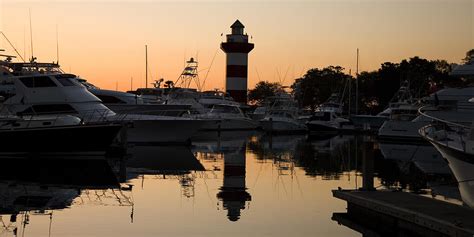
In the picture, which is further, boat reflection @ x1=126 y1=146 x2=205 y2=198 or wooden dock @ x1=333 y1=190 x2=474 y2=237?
boat reflection @ x1=126 y1=146 x2=205 y2=198

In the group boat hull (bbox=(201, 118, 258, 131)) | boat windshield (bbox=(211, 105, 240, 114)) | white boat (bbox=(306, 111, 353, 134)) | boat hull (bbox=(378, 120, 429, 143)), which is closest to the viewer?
boat hull (bbox=(378, 120, 429, 143))

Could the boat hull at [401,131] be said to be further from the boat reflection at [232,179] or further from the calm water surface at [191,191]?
the calm water surface at [191,191]

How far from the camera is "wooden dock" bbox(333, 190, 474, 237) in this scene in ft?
42.5

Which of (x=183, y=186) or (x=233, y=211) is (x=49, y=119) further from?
(x=233, y=211)

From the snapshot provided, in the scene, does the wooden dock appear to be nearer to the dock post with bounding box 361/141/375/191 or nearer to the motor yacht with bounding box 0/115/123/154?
the dock post with bounding box 361/141/375/191

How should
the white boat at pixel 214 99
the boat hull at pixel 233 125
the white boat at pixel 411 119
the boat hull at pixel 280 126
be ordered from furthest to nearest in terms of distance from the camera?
1. the boat hull at pixel 280 126
2. the white boat at pixel 214 99
3. the boat hull at pixel 233 125
4. the white boat at pixel 411 119

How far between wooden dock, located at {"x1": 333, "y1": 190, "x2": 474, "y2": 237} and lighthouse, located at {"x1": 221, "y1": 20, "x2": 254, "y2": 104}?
177 ft

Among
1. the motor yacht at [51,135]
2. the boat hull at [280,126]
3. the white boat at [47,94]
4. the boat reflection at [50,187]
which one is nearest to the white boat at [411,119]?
the boat hull at [280,126]

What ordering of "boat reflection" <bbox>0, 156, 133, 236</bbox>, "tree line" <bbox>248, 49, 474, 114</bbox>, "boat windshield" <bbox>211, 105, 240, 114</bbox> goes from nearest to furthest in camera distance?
"boat reflection" <bbox>0, 156, 133, 236</bbox> < "boat windshield" <bbox>211, 105, 240, 114</bbox> < "tree line" <bbox>248, 49, 474, 114</bbox>

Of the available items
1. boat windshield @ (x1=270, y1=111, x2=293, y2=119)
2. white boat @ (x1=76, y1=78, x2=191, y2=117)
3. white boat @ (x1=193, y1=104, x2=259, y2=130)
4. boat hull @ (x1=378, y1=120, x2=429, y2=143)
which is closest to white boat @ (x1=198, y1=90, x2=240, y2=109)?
white boat @ (x1=193, y1=104, x2=259, y2=130)

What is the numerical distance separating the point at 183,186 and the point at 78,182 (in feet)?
9.81

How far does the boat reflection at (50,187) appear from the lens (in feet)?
54.2

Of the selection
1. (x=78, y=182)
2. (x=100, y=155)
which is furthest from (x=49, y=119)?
(x=78, y=182)

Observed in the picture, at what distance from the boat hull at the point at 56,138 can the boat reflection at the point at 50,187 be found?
1.89 ft
